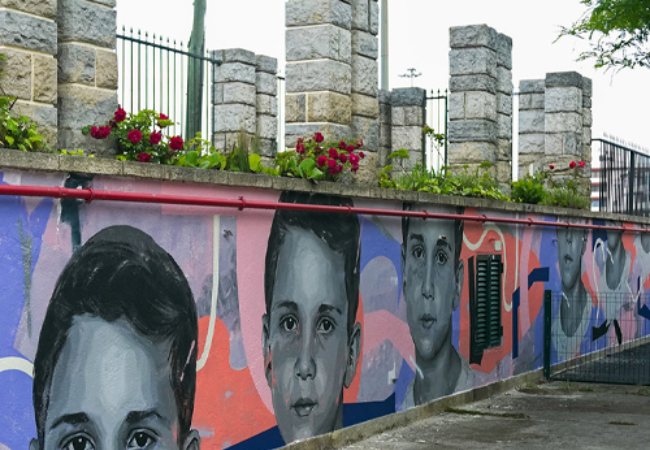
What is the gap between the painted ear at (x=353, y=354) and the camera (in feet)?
30.3

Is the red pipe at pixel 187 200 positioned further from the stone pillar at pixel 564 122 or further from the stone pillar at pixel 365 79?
the stone pillar at pixel 564 122

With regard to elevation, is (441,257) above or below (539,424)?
above

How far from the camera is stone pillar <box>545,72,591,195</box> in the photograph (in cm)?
1739

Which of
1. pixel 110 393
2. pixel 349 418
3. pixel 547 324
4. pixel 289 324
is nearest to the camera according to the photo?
pixel 110 393

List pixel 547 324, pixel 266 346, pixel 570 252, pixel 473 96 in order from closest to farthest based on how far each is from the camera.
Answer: pixel 266 346 → pixel 473 96 → pixel 547 324 → pixel 570 252

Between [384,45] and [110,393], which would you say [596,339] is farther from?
[110,393]

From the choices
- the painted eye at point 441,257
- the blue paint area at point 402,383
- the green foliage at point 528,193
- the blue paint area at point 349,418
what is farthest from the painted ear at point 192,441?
the green foliage at point 528,193

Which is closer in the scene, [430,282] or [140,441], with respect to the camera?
[140,441]

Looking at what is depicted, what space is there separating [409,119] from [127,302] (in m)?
11.5

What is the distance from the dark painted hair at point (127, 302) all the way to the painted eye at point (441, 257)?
14.8ft

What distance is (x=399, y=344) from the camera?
1028 centimetres

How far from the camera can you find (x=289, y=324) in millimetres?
8367

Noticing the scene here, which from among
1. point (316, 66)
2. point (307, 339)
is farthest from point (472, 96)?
point (307, 339)

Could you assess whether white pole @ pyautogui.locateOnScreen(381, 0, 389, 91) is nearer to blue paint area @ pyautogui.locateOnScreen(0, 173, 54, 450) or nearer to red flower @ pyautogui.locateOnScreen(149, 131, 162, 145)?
red flower @ pyautogui.locateOnScreen(149, 131, 162, 145)
